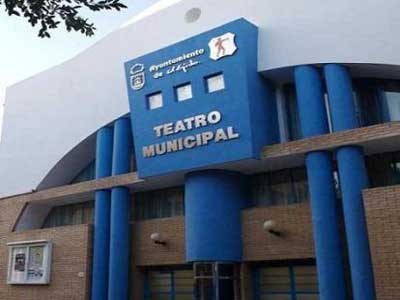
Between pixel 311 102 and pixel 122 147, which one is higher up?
pixel 122 147

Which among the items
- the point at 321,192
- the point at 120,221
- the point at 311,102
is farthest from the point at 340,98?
the point at 120,221

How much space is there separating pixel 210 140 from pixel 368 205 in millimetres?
4445

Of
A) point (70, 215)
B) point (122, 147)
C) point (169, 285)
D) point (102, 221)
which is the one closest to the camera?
point (169, 285)

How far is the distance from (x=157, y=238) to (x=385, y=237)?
6.81m

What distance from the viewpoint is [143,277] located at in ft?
52.1

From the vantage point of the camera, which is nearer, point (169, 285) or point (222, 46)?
point (222, 46)

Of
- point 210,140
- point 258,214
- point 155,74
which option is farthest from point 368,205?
point 155,74

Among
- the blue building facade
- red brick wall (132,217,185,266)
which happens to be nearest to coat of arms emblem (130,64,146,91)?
the blue building facade

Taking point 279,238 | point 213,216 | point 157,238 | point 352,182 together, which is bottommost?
point 279,238

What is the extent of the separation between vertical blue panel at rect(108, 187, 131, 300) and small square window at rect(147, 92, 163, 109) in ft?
9.39

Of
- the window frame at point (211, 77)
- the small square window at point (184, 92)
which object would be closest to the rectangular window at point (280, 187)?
the window frame at point (211, 77)

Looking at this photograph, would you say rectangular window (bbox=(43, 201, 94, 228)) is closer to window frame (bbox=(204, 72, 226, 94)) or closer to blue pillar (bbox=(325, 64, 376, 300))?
window frame (bbox=(204, 72, 226, 94))

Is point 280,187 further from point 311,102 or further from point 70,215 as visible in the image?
point 70,215

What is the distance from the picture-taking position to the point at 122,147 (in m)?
16.1
